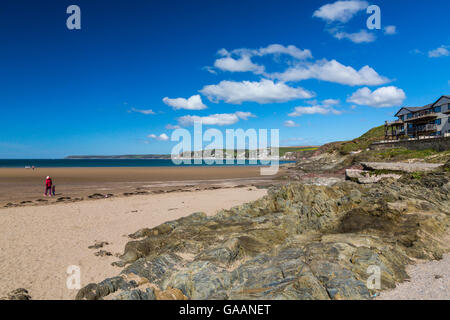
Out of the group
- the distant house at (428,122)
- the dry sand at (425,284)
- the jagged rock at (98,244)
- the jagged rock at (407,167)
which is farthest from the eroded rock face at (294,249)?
the distant house at (428,122)

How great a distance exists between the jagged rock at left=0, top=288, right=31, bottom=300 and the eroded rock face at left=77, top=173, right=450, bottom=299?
1754 mm

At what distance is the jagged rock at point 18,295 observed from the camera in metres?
7.37

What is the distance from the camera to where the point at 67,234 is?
14273 millimetres

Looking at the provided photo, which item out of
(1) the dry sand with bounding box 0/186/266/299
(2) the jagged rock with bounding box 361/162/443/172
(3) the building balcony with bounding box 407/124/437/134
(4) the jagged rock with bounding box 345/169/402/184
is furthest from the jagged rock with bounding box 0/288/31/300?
(3) the building balcony with bounding box 407/124/437/134

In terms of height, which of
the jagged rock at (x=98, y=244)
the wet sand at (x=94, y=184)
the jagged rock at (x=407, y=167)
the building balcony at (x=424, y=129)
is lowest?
the jagged rock at (x=98, y=244)

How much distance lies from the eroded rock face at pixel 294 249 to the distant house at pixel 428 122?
50510 millimetres

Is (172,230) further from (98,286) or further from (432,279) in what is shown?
(432,279)

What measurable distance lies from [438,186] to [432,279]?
11392 millimetres

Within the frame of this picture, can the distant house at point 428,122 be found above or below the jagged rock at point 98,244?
above

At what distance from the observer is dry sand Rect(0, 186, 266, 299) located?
29.3ft

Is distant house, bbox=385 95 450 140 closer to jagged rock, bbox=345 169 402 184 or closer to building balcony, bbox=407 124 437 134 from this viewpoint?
building balcony, bbox=407 124 437 134

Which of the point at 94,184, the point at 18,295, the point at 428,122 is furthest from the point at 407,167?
the point at 428,122

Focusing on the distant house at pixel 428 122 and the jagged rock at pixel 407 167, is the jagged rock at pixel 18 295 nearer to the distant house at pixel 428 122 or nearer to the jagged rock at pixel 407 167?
the jagged rock at pixel 407 167
